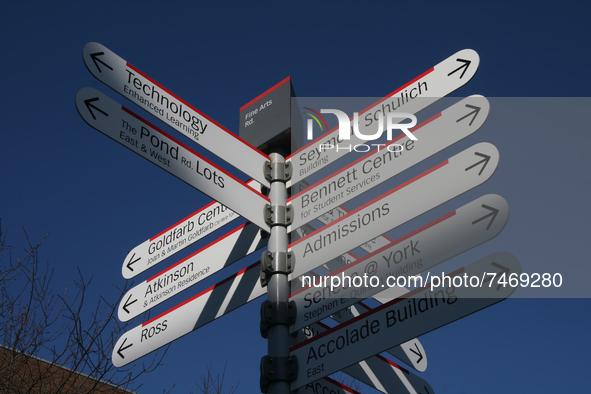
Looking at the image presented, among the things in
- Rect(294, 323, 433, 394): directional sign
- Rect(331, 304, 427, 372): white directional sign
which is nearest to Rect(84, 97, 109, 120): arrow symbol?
Rect(294, 323, 433, 394): directional sign

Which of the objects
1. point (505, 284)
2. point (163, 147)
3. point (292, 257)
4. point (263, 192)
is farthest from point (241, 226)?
point (505, 284)

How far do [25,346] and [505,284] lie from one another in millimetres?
4395

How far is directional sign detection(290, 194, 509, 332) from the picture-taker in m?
3.37

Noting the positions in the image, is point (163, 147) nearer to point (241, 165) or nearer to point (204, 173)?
point (204, 173)

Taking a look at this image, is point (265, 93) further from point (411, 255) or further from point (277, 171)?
point (411, 255)

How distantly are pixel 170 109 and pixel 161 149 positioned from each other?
376 mm

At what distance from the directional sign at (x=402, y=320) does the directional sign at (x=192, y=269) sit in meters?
1.00

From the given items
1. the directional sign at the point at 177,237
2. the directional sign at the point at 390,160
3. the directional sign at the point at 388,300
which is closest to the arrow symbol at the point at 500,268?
the directional sign at the point at 390,160

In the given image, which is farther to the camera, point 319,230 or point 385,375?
point 385,375

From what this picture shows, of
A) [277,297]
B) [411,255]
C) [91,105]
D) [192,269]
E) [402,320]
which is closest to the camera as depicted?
[402,320]

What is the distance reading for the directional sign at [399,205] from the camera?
354cm

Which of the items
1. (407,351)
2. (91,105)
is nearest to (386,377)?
(407,351)

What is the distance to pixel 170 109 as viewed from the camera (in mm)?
4191

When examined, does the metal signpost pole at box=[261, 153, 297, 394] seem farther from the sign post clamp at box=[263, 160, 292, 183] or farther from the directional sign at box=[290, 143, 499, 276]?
the directional sign at box=[290, 143, 499, 276]
